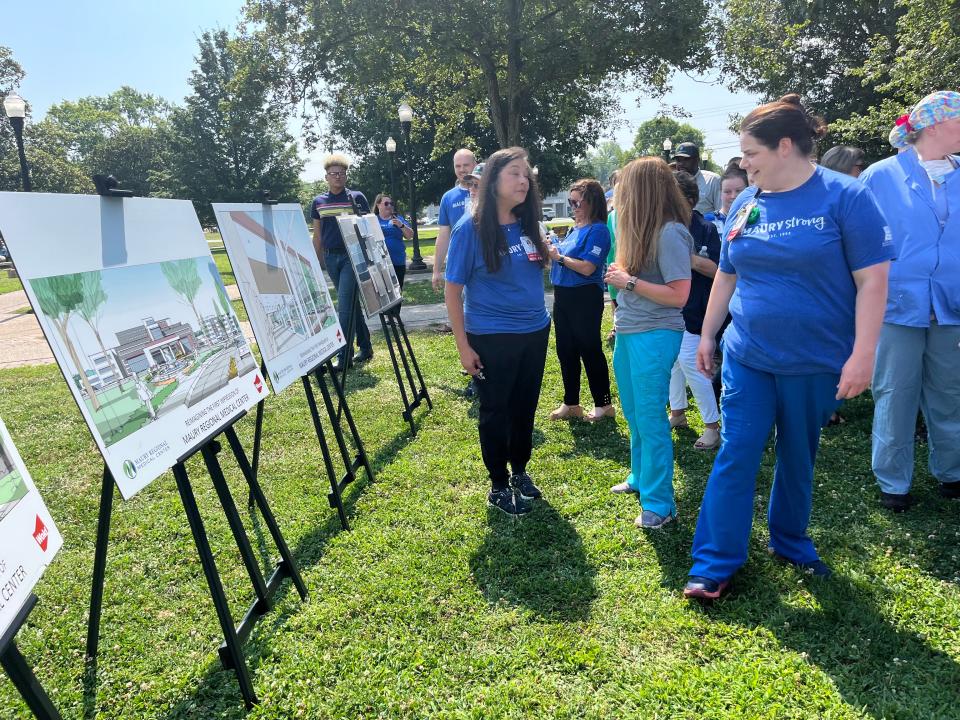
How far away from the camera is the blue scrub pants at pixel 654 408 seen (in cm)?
340

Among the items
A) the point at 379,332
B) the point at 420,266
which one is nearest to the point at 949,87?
the point at 379,332

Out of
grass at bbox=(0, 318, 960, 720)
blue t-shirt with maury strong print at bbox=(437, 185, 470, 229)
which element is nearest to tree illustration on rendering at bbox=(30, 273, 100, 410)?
grass at bbox=(0, 318, 960, 720)

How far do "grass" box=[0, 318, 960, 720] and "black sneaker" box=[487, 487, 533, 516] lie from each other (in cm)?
9

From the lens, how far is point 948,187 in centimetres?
333

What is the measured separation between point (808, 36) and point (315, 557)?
81.8 ft

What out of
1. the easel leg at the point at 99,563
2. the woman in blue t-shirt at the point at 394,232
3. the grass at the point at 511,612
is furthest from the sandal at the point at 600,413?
the easel leg at the point at 99,563

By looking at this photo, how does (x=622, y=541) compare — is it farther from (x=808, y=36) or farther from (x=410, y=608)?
(x=808, y=36)

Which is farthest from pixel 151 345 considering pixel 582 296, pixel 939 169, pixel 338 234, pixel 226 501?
pixel 338 234

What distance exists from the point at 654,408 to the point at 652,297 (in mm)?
600

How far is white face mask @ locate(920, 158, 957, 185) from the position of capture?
3326 millimetres

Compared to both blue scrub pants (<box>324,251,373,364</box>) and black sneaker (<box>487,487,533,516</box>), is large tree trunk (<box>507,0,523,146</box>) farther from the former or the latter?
black sneaker (<box>487,487,533,516</box>)

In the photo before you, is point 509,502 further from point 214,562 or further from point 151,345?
point 151,345

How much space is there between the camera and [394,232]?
7633 millimetres

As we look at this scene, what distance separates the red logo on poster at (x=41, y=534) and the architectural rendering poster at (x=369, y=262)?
3418mm
